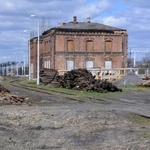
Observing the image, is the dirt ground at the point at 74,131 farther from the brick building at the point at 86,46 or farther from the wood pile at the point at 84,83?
the brick building at the point at 86,46

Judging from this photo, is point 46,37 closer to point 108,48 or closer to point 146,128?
point 108,48

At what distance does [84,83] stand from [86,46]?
41646 mm

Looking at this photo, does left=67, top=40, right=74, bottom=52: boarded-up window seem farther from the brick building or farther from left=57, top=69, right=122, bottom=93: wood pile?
left=57, top=69, right=122, bottom=93: wood pile

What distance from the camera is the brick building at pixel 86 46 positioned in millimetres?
78062

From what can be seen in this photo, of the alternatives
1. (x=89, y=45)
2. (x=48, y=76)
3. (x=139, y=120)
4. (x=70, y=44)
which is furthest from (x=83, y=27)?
(x=139, y=120)

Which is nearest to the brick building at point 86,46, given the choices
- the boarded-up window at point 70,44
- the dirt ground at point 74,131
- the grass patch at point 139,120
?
the boarded-up window at point 70,44

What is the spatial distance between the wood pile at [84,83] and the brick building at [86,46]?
32.6 metres

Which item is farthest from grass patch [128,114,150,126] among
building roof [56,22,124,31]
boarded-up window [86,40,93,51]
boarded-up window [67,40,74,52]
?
boarded-up window [86,40,93,51]

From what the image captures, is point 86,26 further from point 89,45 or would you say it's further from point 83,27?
point 89,45

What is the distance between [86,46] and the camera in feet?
262

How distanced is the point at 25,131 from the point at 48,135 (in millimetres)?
983

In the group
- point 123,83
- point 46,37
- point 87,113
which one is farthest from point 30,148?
point 46,37

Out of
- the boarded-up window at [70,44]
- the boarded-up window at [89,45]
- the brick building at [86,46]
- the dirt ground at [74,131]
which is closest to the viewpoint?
the dirt ground at [74,131]

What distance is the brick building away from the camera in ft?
256
